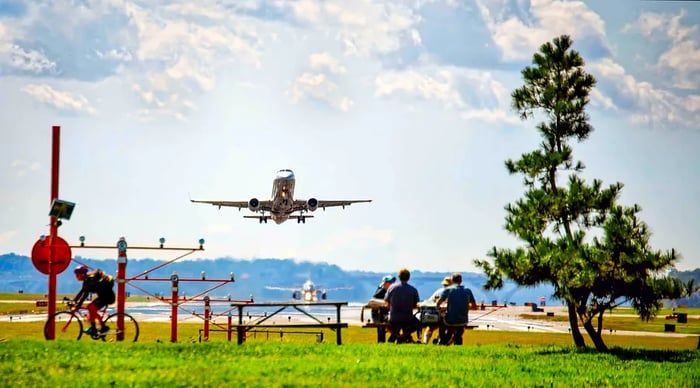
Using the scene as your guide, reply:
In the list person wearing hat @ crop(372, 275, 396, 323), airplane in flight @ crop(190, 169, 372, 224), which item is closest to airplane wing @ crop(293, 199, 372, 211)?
airplane in flight @ crop(190, 169, 372, 224)

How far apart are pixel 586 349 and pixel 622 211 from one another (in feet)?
10.6

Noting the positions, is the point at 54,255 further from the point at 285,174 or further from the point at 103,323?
the point at 285,174

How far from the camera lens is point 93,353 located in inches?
661

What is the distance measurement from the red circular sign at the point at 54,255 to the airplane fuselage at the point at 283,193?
51980mm

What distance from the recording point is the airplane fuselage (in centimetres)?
7469

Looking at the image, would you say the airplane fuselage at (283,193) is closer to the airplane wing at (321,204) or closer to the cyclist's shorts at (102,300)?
the airplane wing at (321,204)

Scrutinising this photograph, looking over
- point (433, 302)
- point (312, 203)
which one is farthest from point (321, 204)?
point (433, 302)

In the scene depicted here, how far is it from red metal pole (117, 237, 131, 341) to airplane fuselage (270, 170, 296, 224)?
171ft

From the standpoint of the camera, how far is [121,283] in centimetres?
2202

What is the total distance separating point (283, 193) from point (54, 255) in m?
52.3

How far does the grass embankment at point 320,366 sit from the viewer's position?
14.0 meters

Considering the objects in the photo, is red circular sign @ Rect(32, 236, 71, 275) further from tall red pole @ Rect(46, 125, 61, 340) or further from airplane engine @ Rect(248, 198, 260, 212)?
airplane engine @ Rect(248, 198, 260, 212)

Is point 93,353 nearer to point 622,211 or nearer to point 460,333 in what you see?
point 460,333

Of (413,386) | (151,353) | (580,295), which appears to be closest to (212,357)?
(151,353)
